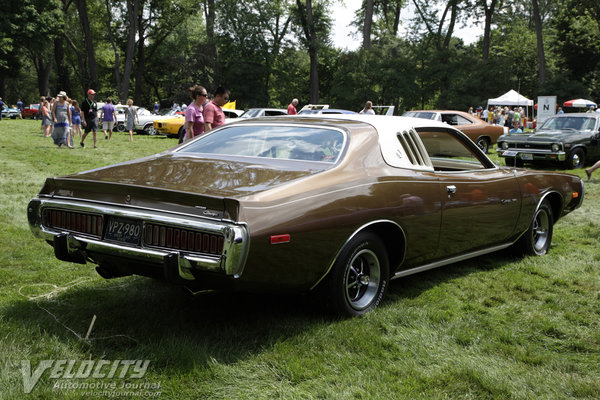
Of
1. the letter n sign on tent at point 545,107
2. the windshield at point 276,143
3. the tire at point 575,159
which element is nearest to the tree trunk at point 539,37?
the letter n sign on tent at point 545,107

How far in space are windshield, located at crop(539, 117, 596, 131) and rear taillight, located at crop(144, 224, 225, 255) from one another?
1465 cm

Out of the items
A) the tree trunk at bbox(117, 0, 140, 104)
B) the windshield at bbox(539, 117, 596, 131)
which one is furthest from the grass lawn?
the tree trunk at bbox(117, 0, 140, 104)

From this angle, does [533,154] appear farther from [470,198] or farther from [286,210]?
[286,210]

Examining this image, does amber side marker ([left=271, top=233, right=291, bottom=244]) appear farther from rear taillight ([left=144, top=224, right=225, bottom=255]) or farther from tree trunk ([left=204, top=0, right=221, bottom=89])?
tree trunk ([left=204, top=0, right=221, bottom=89])

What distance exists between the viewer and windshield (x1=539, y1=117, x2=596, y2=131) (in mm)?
15508

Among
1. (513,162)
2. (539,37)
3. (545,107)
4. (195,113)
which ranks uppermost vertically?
(539,37)

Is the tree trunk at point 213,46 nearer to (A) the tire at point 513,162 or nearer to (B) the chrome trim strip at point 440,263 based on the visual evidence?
(A) the tire at point 513,162

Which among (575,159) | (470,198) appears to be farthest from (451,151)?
(575,159)

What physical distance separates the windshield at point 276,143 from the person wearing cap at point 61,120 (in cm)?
1231

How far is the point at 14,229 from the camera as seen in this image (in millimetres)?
6273

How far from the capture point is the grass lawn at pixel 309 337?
118 inches

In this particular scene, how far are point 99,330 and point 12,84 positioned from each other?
239 feet

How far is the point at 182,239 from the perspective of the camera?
3258 millimetres

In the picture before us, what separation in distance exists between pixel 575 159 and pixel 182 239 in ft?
45.0
